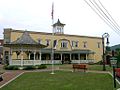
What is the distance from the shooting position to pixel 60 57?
6638cm

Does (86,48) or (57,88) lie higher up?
(86,48)

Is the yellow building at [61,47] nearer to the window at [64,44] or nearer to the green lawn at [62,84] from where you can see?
the window at [64,44]

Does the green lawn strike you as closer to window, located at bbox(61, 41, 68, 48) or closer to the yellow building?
the yellow building

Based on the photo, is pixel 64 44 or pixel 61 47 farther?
pixel 64 44

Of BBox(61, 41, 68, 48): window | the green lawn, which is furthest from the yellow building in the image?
the green lawn

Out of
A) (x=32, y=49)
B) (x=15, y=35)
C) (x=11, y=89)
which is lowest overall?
(x=11, y=89)

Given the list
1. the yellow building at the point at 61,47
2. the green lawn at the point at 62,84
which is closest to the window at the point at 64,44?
the yellow building at the point at 61,47

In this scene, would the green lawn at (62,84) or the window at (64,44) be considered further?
the window at (64,44)

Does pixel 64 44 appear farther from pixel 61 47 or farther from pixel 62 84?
pixel 62 84

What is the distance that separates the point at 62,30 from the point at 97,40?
31.7ft

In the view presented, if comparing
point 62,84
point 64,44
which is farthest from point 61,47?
point 62,84

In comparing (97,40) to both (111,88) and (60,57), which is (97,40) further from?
(111,88)

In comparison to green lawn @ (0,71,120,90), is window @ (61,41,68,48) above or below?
above

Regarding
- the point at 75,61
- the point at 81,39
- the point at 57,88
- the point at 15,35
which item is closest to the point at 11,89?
the point at 57,88
